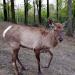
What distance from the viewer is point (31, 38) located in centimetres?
824

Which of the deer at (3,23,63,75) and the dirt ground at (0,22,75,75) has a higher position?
the deer at (3,23,63,75)

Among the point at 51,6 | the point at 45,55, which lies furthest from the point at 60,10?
the point at 45,55

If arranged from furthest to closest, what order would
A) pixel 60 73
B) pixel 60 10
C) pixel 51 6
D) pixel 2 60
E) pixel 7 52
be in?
pixel 51 6 < pixel 60 10 < pixel 7 52 < pixel 2 60 < pixel 60 73

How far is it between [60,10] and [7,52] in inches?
1403

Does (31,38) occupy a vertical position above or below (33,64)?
above

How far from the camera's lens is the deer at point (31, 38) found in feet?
26.8

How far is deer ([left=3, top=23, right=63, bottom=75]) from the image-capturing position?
817cm

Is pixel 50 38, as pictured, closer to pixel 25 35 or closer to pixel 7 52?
pixel 25 35

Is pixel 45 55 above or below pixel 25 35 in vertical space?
below

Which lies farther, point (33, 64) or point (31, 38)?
point (33, 64)

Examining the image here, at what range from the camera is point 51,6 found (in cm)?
5278

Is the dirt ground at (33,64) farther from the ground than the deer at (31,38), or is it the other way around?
the deer at (31,38)

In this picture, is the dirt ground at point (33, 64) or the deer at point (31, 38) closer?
the deer at point (31, 38)

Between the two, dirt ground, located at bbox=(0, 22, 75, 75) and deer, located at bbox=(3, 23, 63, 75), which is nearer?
deer, located at bbox=(3, 23, 63, 75)
